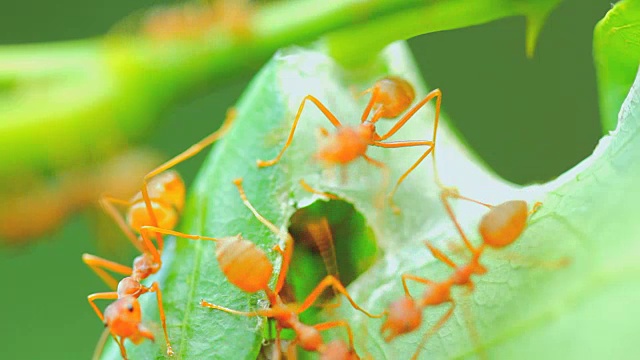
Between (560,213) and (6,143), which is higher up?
(6,143)

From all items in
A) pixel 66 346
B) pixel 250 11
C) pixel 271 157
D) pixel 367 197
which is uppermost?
pixel 250 11

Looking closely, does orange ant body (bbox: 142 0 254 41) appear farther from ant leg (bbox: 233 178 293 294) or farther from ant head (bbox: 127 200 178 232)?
ant leg (bbox: 233 178 293 294)

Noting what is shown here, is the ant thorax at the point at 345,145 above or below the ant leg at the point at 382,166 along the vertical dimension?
above

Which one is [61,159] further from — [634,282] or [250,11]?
[634,282]

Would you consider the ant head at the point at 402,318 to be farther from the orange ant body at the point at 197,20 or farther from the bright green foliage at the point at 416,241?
the orange ant body at the point at 197,20

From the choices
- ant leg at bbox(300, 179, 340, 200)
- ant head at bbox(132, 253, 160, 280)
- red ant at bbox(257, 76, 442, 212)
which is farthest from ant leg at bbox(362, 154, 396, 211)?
ant head at bbox(132, 253, 160, 280)

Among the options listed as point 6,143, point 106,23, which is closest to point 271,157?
point 6,143

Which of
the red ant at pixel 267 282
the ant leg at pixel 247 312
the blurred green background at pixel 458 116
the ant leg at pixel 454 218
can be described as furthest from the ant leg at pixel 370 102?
the blurred green background at pixel 458 116

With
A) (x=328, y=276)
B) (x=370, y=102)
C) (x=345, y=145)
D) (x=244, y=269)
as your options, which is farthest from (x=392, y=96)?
(x=244, y=269)
